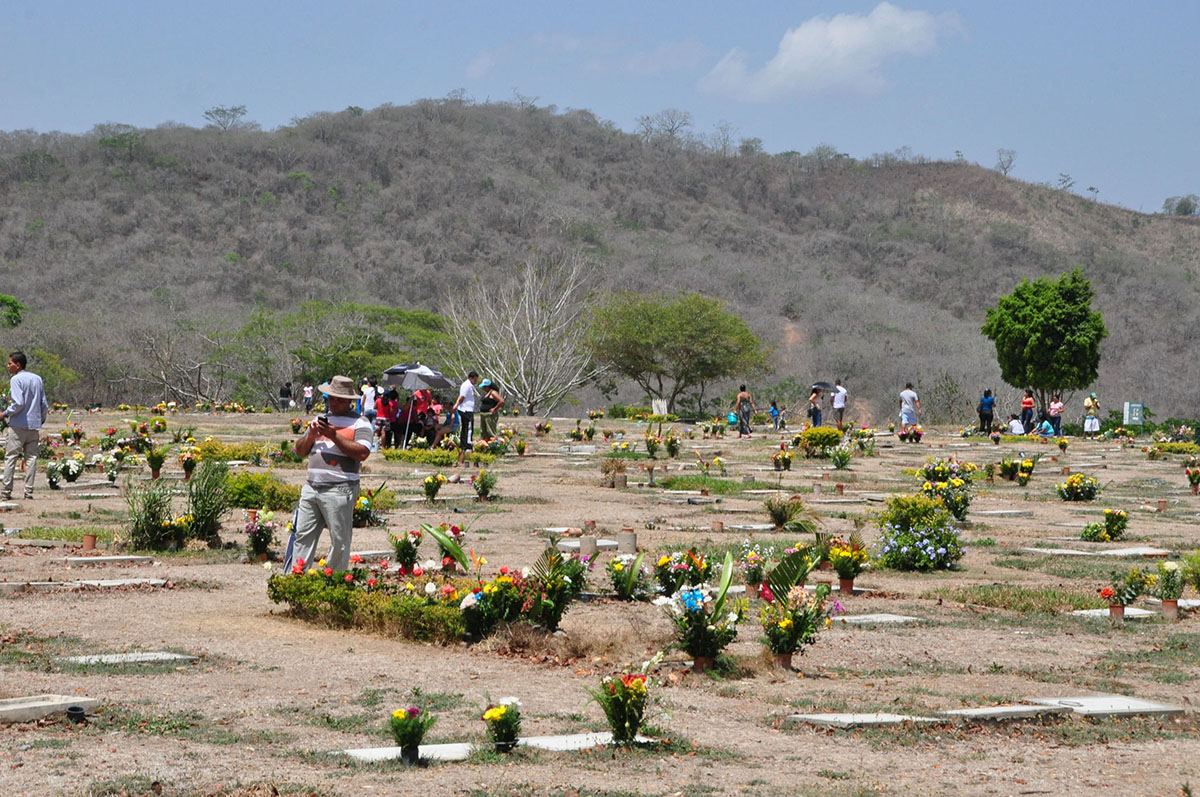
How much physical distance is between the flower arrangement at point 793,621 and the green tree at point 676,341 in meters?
41.0

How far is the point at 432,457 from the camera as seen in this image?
22.4m

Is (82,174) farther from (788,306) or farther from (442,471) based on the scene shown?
(442,471)

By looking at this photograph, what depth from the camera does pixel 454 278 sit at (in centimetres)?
8406

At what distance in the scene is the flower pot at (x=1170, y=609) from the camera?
9.53 metres

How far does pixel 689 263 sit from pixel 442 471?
7116 centimetres

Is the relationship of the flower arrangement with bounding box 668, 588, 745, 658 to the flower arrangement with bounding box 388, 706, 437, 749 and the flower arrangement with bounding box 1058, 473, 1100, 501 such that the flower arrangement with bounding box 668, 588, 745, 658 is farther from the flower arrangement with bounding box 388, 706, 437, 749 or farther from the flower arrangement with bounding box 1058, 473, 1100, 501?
the flower arrangement with bounding box 1058, 473, 1100, 501

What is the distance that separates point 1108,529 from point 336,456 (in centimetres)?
929

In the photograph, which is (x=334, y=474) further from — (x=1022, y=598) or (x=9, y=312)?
(x=9, y=312)

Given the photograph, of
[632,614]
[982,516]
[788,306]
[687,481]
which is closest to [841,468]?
[687,481]

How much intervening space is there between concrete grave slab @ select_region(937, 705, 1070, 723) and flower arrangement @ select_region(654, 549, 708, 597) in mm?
2522

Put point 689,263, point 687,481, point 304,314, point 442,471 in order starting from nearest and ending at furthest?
point 687,481 < point 442,471 < point 304,314 < point 689,263

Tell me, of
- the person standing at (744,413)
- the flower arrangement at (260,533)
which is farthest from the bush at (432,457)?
the person standing at (744,413)


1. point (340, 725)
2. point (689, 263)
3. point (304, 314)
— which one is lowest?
point (340, 725)

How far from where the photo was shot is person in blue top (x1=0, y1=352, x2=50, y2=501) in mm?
14539
